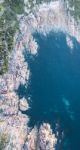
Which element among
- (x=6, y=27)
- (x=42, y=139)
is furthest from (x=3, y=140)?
(x=6, y=27)

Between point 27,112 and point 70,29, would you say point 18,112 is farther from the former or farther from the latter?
point 70,29

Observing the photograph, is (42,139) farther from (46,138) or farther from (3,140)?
(3,140)

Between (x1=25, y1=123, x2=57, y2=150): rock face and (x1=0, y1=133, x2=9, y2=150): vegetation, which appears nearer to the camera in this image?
(x1=0, y1=133, x2=9, y2=150): vegetation

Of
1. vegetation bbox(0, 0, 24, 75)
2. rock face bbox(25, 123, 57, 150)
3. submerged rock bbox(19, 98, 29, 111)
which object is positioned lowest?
rock face bbox(25, 123, 57, 150)

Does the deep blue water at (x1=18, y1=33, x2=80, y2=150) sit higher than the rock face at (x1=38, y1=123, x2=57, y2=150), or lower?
higher

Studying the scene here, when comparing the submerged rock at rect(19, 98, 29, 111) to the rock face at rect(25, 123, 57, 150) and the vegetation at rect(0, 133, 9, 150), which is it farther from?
the vegetation at rect(0, 133, 9, 150)

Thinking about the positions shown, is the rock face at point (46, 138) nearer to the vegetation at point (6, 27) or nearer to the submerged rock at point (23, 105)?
the submerged rock at point (23, 105)

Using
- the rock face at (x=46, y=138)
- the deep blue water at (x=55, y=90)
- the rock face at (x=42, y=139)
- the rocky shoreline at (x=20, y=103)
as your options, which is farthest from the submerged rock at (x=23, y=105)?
the rock face at (x=46, y=138)

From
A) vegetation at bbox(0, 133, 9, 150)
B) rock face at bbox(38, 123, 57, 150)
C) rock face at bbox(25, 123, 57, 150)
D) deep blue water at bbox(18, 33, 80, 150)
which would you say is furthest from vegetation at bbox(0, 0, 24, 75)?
rock face at bbox(38, 123, 57, 150)

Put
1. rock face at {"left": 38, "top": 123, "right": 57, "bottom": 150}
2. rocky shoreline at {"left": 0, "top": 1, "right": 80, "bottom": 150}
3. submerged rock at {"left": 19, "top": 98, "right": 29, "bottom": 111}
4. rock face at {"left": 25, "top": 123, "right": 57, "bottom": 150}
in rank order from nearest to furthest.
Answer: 1. rocky shoreline at {"left": 0, "top": 1, "right": 80, "bottom": 150}
2. rock face at {"left": 25, "top": 123, "right": 57, "bottom": 150}
3. rock face at {"left": 38, "top": 123, "right": 57, "bottom": 150}
4. submerged rock at {"left": 19, "top": 98, "right": 29, "bottom": 111}

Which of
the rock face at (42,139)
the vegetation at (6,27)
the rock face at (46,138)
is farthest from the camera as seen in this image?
the rock face at (46,138)
